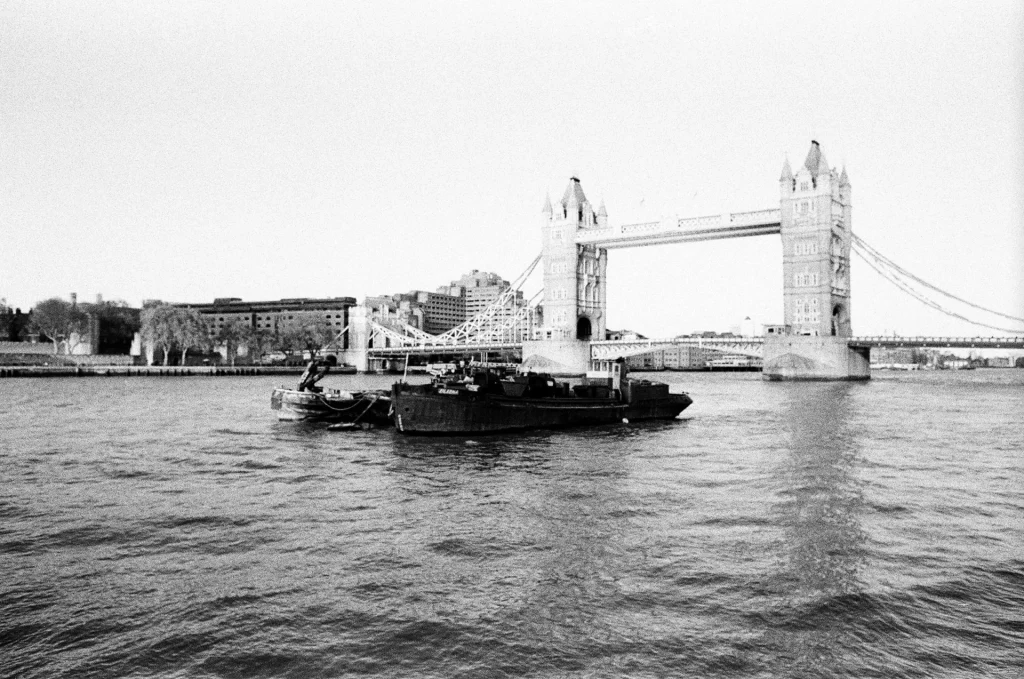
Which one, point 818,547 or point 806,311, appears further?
point 806,311

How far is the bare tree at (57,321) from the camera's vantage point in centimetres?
11675

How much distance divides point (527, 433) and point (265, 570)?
21.8 m

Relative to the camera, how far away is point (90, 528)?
15.8 meters

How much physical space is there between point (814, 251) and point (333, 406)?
69.9m

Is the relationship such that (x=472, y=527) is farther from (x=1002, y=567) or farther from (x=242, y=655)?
(x=1002, y=567)

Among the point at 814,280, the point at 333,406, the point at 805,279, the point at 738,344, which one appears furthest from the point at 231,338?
the point at 333,406

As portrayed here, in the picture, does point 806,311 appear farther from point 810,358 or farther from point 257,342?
point 257,342

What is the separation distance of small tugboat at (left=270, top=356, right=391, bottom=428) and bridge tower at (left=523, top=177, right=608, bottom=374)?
68.0 meters

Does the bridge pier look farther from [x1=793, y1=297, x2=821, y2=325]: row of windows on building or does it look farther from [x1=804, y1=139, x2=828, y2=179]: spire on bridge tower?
[x1=804, y1=139, x2=828, y2=179]: spire on bridge tower

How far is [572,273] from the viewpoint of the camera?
370ft

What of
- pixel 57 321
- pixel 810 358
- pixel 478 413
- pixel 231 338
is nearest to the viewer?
pixel 478 413

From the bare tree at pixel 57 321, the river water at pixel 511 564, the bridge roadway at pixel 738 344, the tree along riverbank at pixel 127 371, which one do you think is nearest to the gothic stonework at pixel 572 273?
the bridge roadway at pixel 738 344

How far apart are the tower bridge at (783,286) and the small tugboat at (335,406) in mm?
62543

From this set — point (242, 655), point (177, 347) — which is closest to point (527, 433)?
point (242, 655)
